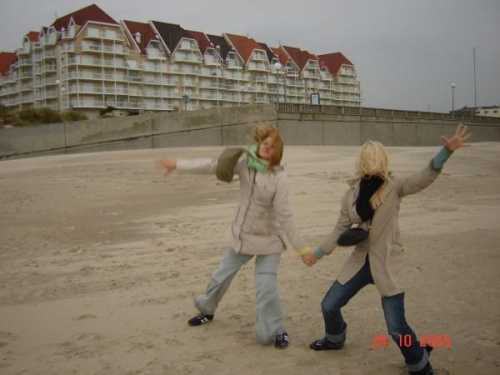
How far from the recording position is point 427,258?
6.09 metres

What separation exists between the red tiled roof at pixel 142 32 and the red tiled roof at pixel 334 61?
42.5 meters

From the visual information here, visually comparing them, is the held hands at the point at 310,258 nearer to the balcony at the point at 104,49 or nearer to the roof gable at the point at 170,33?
the balcony at the point at 104,49

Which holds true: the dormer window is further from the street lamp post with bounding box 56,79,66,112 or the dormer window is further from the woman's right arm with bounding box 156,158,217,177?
the woman's right arm with bounding box 156,158,217,177

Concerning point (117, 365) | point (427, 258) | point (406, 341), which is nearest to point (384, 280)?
point (406, 341)

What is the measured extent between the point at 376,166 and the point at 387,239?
1.60ft

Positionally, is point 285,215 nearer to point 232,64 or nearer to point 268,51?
point 232,64

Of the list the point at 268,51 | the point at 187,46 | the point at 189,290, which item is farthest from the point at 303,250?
the point at 268,51

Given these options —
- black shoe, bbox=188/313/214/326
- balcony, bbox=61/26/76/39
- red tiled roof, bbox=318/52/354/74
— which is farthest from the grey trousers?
red tiled roof, bbox=318/52/354/74

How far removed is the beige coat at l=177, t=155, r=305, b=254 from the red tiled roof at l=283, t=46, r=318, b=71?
8901 centimetres

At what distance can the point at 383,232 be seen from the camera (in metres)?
3.18

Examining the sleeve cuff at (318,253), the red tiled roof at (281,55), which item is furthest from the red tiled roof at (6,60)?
the sleeve cuff at (318,253)

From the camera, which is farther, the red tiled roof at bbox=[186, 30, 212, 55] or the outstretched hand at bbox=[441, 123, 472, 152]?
the red tiled roof at bbox=[186, 30, 212, 55]

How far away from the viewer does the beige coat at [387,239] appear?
122 inches

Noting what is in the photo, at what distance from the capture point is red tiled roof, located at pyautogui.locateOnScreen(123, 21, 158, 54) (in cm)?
6775
